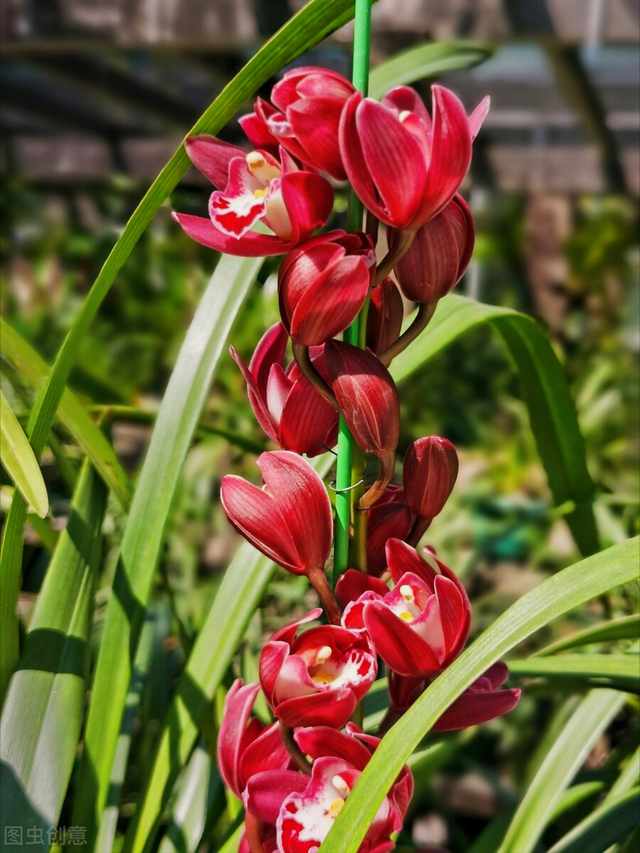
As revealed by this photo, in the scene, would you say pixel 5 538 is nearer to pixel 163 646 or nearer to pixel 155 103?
pixel 163 646

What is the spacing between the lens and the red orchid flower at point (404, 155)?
25 centimetres

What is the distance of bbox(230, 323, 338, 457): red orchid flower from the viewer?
30 cm

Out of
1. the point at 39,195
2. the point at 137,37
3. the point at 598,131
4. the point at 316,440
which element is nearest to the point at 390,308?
the point at 316,440

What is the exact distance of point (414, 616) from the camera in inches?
11.2

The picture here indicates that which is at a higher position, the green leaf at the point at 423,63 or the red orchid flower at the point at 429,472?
the green leaf at the point at 423,63

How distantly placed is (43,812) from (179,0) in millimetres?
1218

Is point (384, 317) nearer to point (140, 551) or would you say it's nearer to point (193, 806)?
point (140, 551)

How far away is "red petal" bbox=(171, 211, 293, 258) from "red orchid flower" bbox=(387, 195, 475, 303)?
0.04 metres

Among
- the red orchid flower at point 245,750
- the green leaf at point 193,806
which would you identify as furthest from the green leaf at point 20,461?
the green leaf at point 193,806

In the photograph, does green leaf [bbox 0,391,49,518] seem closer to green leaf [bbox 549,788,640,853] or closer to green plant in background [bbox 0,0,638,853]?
green plant in background [bbox 0,0,638,853]

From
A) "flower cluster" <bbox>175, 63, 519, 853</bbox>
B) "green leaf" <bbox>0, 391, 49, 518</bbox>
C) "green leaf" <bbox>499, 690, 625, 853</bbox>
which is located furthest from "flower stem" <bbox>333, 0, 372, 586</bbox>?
"green leaf" <bbox>499, 690, 625, 853</bbox>

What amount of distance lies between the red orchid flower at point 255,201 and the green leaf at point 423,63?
0.21 m

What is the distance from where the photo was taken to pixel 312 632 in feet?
0.89

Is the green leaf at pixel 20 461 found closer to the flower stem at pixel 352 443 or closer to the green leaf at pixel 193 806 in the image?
the flower stem at pixel 352 443
